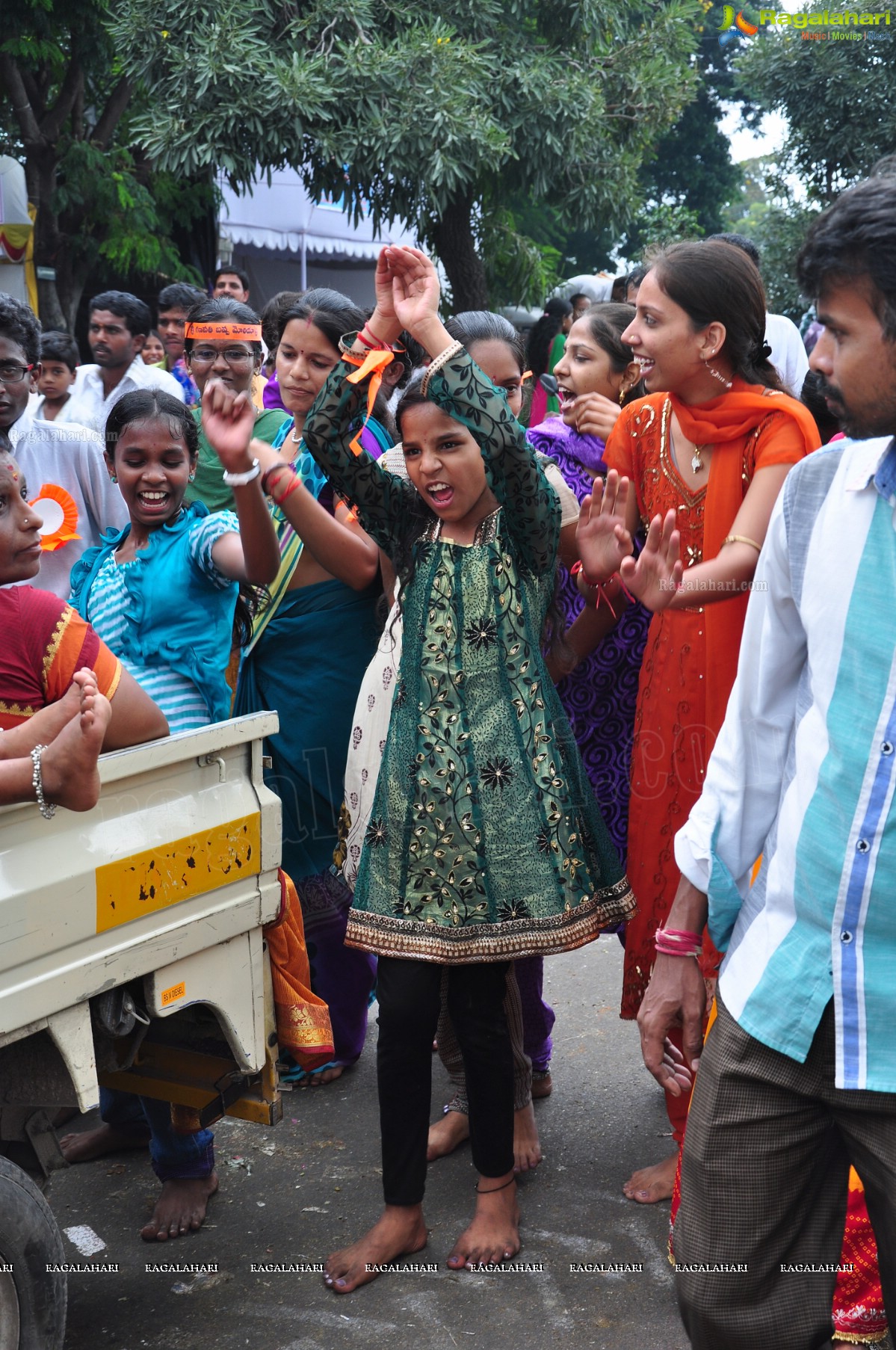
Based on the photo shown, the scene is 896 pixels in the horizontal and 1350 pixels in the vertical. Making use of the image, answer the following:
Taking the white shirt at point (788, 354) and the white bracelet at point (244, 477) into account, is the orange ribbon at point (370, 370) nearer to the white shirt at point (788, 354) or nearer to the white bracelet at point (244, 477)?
the white bracelet at point (244, 477)

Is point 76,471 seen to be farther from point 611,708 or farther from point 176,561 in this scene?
point 611,708

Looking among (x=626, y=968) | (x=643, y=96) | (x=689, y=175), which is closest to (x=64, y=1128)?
(x=626, y=968)

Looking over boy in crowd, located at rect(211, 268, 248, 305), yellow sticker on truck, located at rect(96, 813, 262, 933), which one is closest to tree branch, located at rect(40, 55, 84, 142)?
boy in crowd, located at rect(211, 268, 248, 305)

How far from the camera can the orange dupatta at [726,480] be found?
8.71 feet

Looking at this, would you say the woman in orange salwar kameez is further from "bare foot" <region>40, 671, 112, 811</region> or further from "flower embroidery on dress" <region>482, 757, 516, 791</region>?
"bare foot" <region>40, 671, 112, 811</region>

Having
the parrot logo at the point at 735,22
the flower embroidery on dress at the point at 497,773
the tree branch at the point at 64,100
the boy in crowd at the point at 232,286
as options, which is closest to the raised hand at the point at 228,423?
the flower embroidery on dress at the point at 497,773

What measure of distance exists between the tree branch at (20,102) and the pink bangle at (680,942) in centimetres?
1165

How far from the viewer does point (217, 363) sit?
4223 mm

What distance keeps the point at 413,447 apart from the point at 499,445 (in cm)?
20

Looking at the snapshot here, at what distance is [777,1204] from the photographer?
1743 millimetres

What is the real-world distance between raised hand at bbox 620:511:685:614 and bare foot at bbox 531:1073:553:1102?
1669 mm

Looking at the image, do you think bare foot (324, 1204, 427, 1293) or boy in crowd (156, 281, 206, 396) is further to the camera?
boy in crowd (156, 281, 206, 396)

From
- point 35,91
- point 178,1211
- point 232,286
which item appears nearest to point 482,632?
point 178,1211

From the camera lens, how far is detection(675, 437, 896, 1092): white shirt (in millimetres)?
1633
